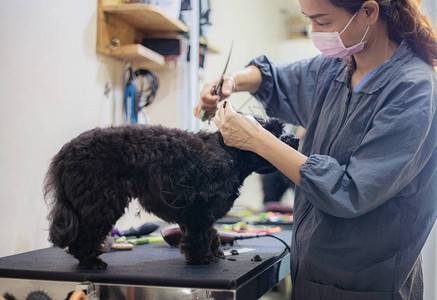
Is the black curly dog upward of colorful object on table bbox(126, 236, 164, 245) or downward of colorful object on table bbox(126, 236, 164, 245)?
upward

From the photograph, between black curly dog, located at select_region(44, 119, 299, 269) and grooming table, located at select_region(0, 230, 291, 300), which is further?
black curly dog, located at select_region(44, 119, 299, 269)

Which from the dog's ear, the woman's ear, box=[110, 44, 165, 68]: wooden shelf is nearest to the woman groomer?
the woman's ear

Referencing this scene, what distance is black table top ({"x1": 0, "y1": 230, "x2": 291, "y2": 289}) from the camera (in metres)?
0.98

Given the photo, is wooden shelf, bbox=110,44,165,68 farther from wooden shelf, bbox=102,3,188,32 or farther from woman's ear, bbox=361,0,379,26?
woman's ear, bbox=361,0,379,26

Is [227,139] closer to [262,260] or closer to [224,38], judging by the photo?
[262,260]

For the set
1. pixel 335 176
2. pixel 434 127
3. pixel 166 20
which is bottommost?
pixel 335 176

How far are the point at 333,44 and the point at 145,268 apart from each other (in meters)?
0.72

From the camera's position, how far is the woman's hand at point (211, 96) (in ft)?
4.51

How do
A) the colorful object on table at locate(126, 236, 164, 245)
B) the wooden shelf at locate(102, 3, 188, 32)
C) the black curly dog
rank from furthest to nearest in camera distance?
the wooden shelf at locate(102, 3, 188, 32) → the colorful object on table at locate(126, 236, 164, 245) → the black curly dog

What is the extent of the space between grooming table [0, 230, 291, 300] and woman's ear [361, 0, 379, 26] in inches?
25.6

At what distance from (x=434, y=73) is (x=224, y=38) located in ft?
8.49

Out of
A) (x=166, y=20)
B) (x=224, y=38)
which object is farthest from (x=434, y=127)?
(x=224, y=38)

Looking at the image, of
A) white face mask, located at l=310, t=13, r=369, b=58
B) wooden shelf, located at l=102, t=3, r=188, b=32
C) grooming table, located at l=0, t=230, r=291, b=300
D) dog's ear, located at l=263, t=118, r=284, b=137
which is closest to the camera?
grooming table, located at l=0, t=230, r=291, b=300

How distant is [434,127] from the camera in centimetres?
109
